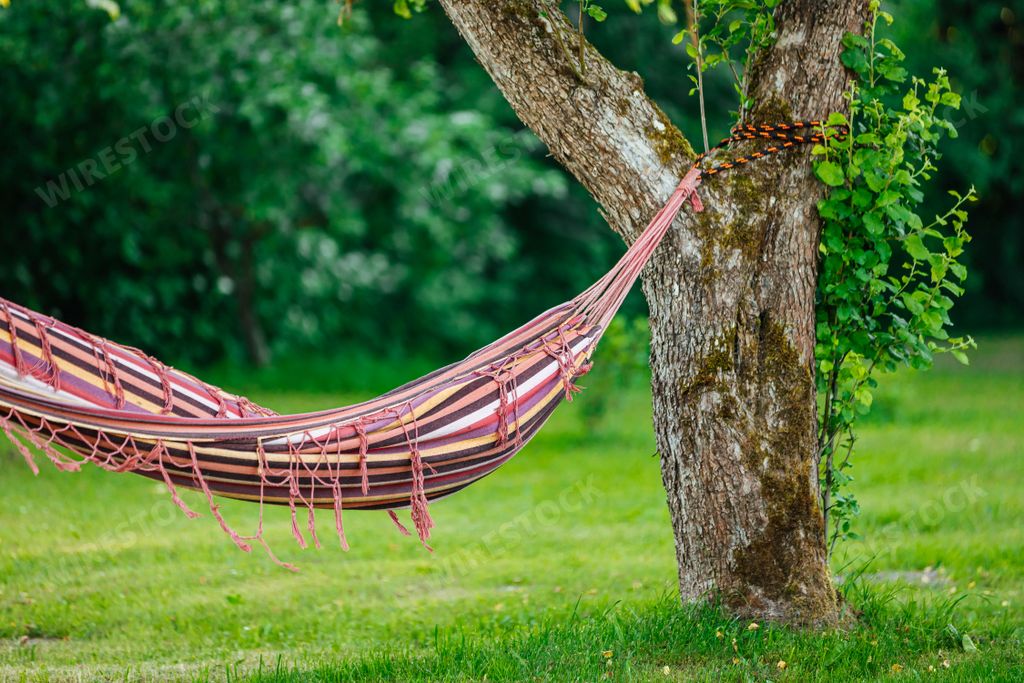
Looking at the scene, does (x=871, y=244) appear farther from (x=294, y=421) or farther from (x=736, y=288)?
(x=294, y=421)

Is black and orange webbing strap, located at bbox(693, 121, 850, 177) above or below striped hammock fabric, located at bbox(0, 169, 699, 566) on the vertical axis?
above

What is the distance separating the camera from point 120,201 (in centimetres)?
1032

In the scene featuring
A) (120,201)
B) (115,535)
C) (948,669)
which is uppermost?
(120,201)

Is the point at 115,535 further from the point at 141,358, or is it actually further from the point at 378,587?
the point at 141,358

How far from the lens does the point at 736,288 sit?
3.10 meters

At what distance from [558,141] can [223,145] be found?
753 cm

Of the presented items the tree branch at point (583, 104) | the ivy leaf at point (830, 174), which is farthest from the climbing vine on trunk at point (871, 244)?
the tree branch at point (583, 104)

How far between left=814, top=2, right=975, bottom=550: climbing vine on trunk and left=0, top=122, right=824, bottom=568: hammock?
503 mm

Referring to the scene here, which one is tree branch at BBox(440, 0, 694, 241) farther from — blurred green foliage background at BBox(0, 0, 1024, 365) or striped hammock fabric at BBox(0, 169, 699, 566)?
blurred green foliage background at BBox(0, 0, 1024, 365)

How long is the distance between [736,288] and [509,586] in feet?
6.11

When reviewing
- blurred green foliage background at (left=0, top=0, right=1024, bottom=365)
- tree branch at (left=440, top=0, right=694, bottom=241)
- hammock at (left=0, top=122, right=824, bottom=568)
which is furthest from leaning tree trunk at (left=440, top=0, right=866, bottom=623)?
blurred green foliage background at (left=0, top=0, right=1024, bottom=365)

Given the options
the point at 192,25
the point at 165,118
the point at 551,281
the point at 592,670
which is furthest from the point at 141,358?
the point at 551,281

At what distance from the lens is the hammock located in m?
2.65

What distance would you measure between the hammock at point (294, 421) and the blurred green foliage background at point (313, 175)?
3.97 meters
